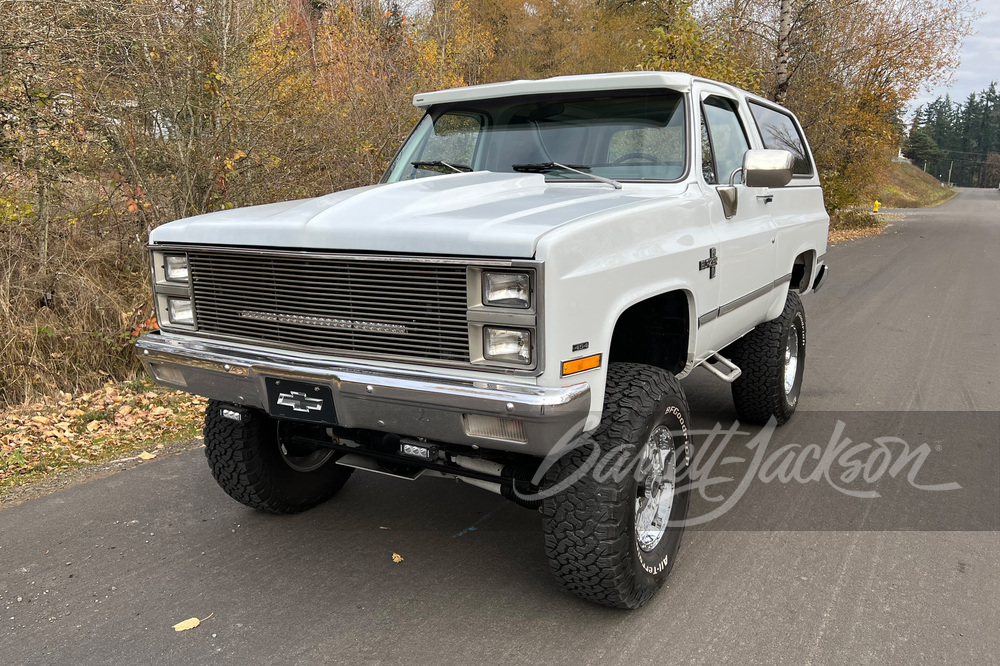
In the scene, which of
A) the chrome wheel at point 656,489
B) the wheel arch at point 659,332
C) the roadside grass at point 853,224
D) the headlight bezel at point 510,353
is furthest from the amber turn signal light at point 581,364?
the roadside grass at point 853,224

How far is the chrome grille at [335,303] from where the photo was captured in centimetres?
257

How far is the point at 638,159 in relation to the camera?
3631 mm

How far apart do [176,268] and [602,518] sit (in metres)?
2.06

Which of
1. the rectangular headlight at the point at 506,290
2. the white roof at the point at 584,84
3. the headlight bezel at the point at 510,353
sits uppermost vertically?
the white roof at the point at 584,84

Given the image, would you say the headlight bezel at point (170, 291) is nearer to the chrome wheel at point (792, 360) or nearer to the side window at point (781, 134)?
the side window at point (781, 134)

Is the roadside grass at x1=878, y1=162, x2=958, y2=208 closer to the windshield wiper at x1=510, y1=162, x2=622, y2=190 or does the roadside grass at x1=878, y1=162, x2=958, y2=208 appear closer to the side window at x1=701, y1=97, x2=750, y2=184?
the side window at x1=701, y1=97, x2=750, y2=184

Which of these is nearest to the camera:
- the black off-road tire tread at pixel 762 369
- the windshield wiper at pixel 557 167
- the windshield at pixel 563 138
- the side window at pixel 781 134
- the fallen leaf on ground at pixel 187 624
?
the fallen leaf on ground at pixel 187 624

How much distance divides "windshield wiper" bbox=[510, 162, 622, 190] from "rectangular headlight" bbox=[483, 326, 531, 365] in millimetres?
1283

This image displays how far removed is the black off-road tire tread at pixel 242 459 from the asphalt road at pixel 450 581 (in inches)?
6.3

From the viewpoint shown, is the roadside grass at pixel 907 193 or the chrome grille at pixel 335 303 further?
the roadside grass at pixel 907 193

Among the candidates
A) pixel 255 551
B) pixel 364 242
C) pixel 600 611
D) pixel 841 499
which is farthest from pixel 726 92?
pixel 255 551

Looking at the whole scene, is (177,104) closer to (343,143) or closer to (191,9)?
(191,9)

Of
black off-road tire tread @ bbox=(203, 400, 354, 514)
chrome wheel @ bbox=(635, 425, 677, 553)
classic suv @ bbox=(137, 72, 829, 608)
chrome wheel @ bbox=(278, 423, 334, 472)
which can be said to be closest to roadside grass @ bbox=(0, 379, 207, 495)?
black off-road tire tread @ bbox=(203, 400, 354, 514)

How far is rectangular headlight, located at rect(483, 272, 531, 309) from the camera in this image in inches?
96.4
